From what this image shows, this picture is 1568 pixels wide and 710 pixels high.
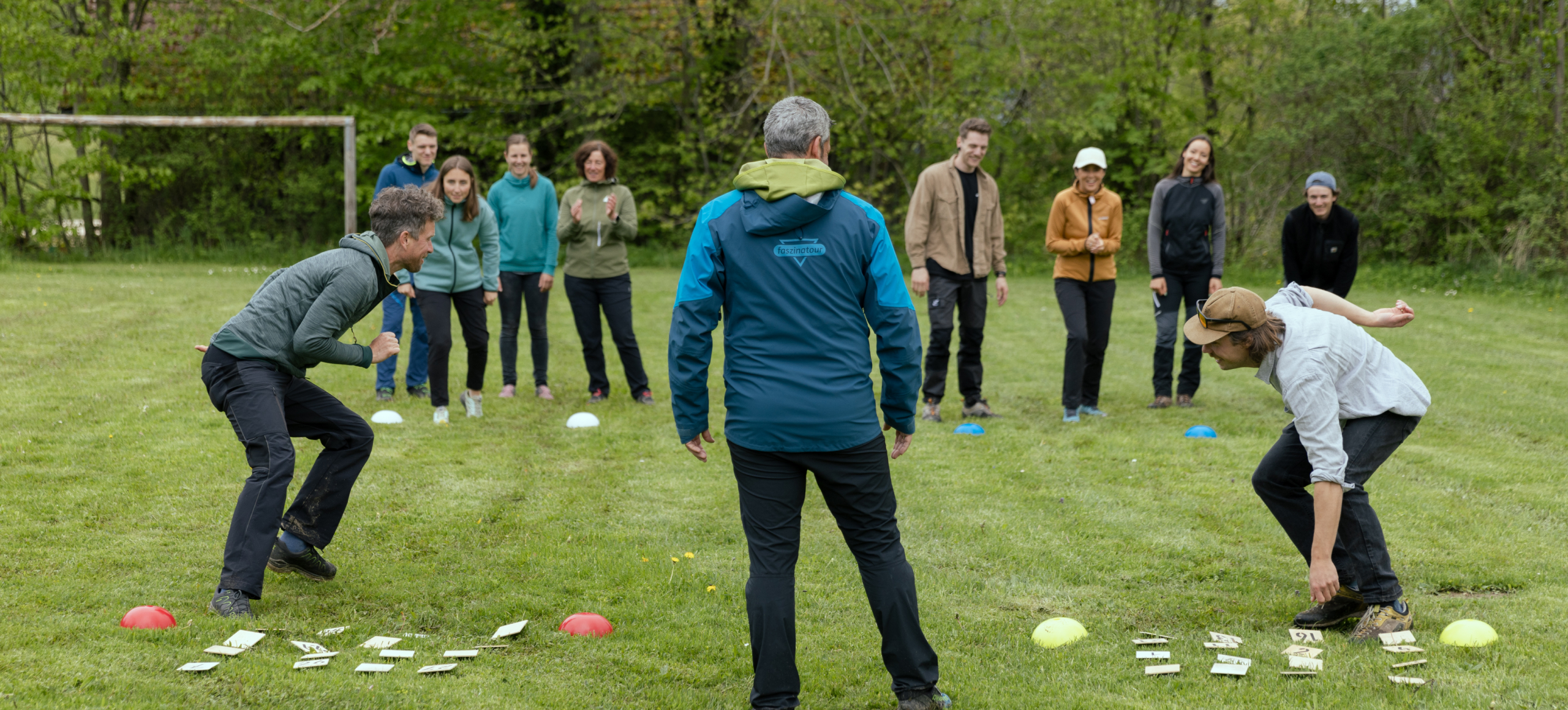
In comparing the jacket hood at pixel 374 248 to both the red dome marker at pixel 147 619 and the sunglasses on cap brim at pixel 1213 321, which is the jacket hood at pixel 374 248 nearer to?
the red dome marker at pixel 147 619

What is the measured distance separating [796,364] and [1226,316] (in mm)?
1531

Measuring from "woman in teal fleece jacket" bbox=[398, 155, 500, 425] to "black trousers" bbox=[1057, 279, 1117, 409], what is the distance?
4.13 meters

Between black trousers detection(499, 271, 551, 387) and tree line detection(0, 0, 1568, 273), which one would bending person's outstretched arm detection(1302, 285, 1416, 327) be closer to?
black trousers detection(499, 271, 551, 387)

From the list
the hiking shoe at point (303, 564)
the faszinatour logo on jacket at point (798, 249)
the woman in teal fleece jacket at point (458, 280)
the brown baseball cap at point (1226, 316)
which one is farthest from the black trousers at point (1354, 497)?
the woman in teal fleece jacket at point (458, 280)

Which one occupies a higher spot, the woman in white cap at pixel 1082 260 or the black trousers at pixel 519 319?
the woman in white cap at pixel 1082 260

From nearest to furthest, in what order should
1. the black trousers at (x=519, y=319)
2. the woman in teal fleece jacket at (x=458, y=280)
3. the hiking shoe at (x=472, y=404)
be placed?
the woman in teal fleece jacket at (x=458, y=280) → the hiking shoe at (x=472, y=404) → the black trousers at (x=519, y=319)

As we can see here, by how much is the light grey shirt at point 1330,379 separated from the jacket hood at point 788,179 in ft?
Answer: 5.74

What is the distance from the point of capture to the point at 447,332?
7.81m

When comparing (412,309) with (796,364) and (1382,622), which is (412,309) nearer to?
(796,364)

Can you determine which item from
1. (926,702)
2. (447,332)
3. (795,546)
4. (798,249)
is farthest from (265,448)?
(447,332)

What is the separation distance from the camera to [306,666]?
12.2 feet

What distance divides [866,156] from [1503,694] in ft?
61.5

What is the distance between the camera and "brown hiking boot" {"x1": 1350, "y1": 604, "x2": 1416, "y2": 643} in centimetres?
412

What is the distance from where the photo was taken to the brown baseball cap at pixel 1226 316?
3.76 metres
